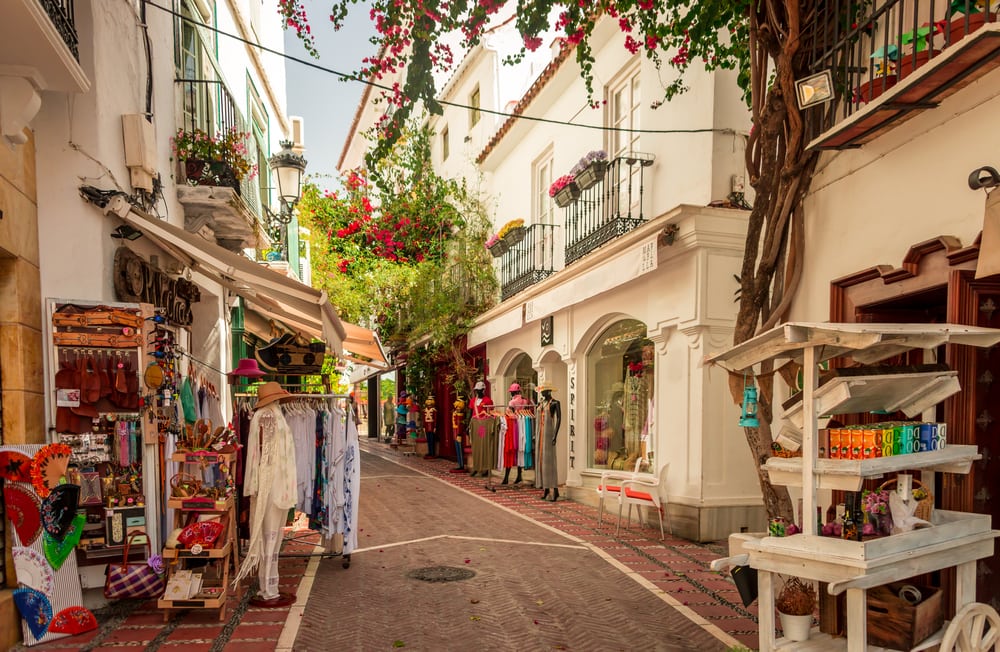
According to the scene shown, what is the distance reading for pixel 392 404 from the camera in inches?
1065

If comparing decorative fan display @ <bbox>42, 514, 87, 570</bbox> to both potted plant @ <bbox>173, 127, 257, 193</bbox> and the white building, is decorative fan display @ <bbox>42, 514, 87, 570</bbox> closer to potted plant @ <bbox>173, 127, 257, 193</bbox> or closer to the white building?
potted plant @ <bbox>173, 127, 257, 193</bbox>

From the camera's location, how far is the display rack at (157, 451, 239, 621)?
5.15m

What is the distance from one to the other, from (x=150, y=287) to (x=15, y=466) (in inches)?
87.7

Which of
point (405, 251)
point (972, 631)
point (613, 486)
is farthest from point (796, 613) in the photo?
point (405, 251)

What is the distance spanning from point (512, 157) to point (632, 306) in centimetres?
685

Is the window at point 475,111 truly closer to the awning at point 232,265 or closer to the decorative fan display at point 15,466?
the awning at point 232,265

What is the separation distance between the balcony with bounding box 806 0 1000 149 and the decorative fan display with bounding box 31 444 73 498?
638 centimetres

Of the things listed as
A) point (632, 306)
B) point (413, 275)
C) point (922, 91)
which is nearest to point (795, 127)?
point (922, 91)

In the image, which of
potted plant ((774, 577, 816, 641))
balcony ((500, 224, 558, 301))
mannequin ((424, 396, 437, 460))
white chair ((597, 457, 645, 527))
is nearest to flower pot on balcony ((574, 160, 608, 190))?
balcony ((500, 224, 558, 301))

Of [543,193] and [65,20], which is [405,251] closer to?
[543,193]

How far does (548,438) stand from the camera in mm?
11375

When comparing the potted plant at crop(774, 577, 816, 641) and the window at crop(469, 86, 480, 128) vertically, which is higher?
the window at crop(469, 86, 480, 128)

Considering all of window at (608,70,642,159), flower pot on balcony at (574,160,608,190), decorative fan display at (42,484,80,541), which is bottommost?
decorative fan display at (42,484,80,541)

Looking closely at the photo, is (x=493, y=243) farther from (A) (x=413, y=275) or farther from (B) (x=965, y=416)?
(B) (x=965, y=416)
